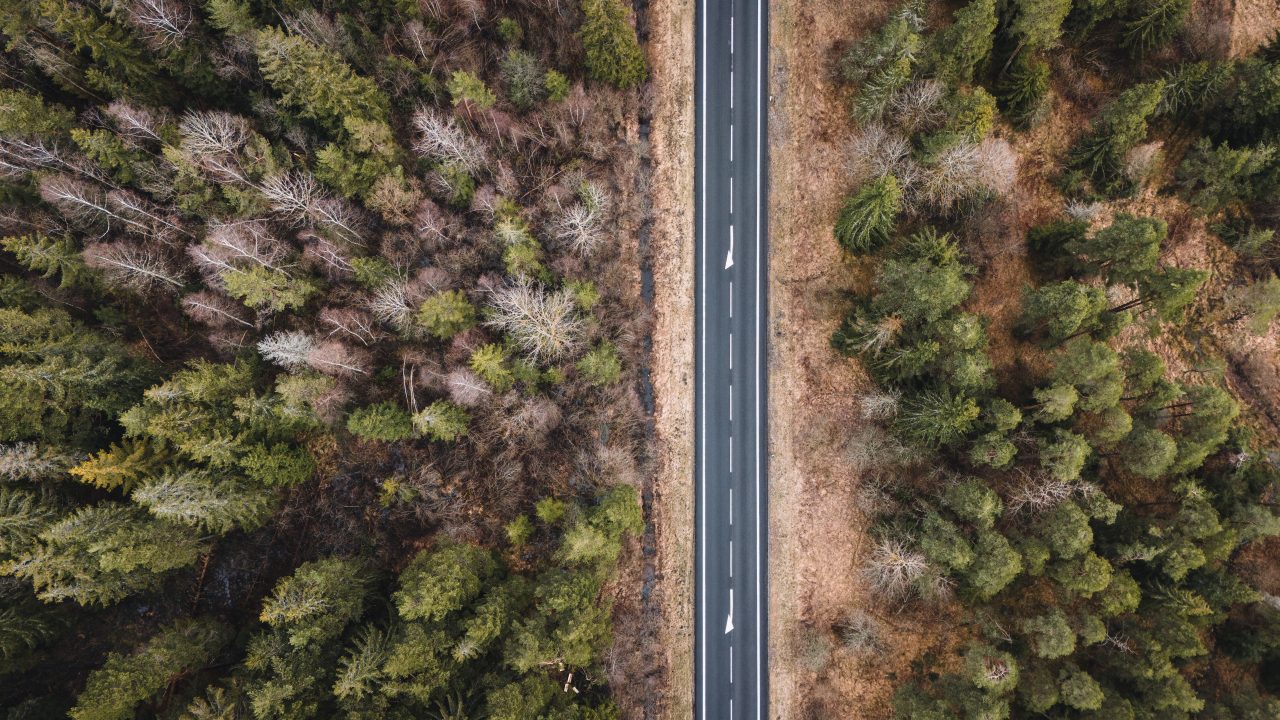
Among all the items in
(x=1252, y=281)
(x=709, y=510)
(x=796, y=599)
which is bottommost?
(x=796, y=599)

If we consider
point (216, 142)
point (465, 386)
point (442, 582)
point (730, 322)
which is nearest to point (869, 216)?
point (730, 322)

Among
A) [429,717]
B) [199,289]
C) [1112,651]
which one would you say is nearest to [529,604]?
[429,717]

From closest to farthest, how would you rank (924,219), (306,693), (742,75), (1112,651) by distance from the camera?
1. (306,693)
2. (1112,651)
3. (924,219)
4. (742,75)

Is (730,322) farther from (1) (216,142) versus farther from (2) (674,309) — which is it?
(1) (216,142)

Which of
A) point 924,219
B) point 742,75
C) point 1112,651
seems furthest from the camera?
point 742,75

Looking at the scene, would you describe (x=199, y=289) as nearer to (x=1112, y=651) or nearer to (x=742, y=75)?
(x=742, y=75)

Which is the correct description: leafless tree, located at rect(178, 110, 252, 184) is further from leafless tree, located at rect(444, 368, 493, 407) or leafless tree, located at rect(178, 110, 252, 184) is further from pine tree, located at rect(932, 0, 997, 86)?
pine tree, located at rect(932, 0, 997, 86)

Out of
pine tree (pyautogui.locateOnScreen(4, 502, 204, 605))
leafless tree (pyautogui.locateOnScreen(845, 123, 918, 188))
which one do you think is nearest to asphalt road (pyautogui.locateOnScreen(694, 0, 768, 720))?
leafless tree (pyautogui.locateOnScreen(845, 123, 918, 188))
